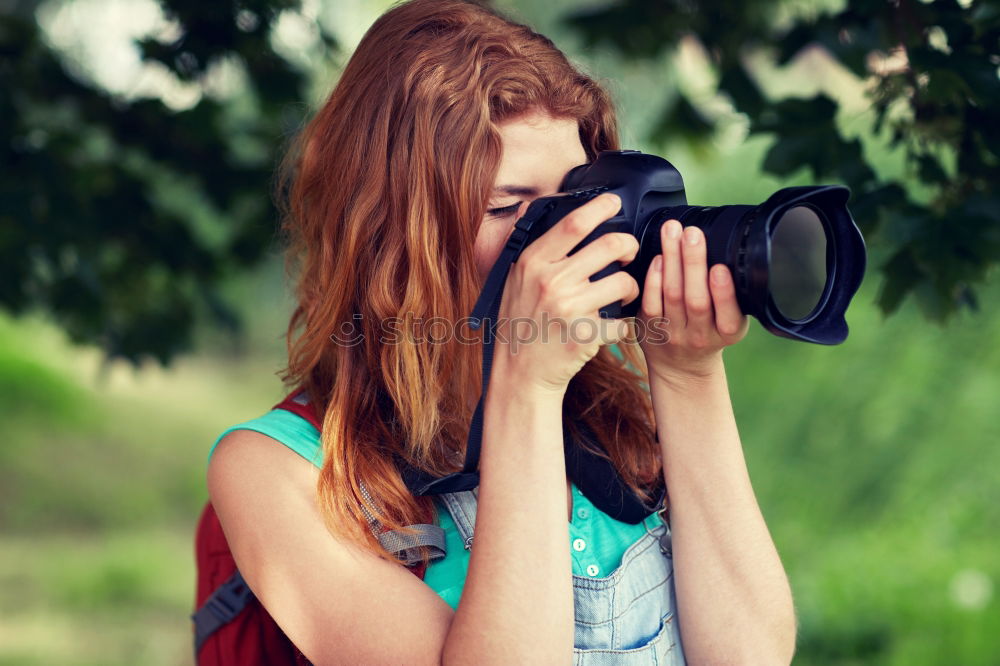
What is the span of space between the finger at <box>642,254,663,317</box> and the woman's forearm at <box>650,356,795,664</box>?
0.48 ft

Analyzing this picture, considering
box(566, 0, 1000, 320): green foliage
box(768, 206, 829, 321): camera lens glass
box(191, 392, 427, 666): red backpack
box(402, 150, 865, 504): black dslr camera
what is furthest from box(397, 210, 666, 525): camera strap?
box(566, 0, 1000, 320): green foliage

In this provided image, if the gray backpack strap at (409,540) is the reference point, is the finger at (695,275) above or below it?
above

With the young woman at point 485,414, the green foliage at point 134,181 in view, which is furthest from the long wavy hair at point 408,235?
the green foliage at point 134,181

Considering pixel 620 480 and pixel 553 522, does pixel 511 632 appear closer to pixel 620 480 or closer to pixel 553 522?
pixel 553 522

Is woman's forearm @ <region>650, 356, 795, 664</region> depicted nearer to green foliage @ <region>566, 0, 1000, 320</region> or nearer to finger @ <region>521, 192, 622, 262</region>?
finger @ <region>521, 192, 622, 262</region>

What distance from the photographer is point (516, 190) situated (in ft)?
4.06

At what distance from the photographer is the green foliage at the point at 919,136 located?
4.47 feet

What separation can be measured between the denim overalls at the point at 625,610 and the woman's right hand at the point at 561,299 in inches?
9.4

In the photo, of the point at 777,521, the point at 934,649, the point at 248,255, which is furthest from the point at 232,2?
the point at 777,521

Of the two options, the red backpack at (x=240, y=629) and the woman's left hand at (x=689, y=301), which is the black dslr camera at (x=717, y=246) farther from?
the red backpack at (x=240, y=629)

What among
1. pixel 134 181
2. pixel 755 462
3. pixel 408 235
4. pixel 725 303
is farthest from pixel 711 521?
pixel 755 462

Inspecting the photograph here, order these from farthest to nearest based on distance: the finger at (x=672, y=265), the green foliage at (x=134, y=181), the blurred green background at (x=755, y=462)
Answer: the blurred green background at (x=755, y=462) → the green foliage at (x=134, y=181) → the finger at (x=672, y=265)

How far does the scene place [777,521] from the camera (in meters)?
4.27

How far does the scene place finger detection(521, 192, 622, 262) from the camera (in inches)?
41.5
